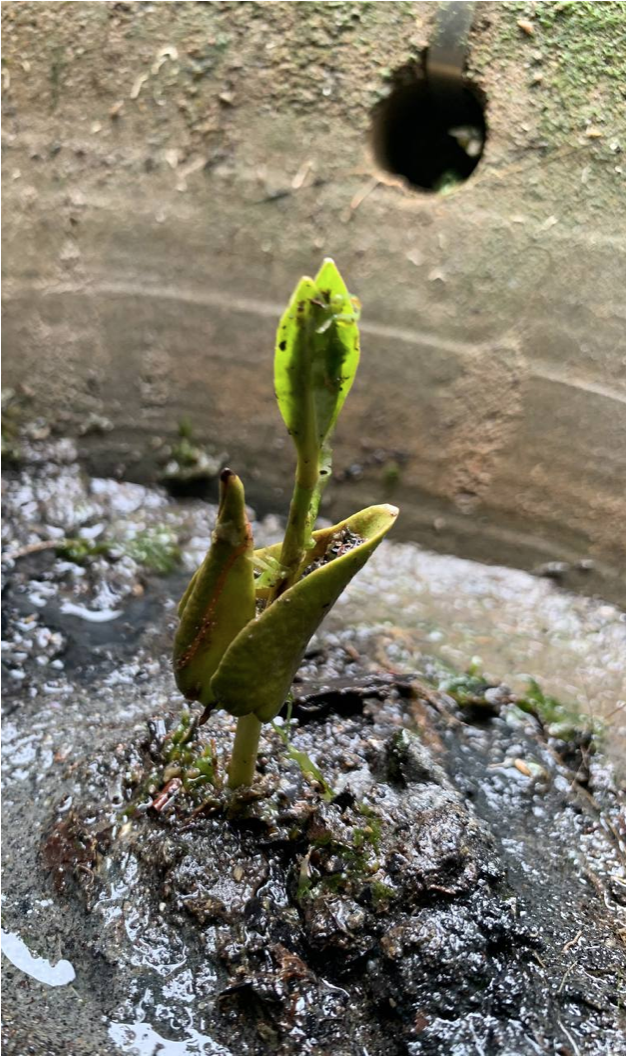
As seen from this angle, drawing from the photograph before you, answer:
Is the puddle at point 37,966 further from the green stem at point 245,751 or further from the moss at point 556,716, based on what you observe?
the moss at point 556,716

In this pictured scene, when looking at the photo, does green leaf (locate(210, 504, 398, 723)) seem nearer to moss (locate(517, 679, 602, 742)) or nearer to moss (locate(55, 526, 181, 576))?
moss (locate(517, 679, 602, 742))

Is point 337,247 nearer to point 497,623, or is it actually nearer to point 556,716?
point 497,623

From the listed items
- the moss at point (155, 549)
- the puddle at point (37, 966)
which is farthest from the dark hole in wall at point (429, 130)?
the puddle at point (37, 966)

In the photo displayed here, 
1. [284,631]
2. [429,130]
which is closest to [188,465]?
[429,130]

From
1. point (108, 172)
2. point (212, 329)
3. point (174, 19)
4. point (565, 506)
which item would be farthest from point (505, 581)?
point (174, 19)

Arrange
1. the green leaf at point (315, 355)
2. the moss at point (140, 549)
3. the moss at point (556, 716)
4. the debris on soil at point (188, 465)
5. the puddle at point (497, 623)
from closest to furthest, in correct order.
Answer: the green leaf at point (315, 355) → the moss at point (556, 716) → the puddle at point (497, 623) → the moss at point (140, 549) → the debris on soil at point (188, 465)

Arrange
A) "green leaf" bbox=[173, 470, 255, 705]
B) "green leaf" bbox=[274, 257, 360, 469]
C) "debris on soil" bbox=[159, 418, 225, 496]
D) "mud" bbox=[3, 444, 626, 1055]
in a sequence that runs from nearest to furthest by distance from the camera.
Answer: "green leaf" bbox=[274, 257, 360, 469], "green leaf" bbox=[173, 470, 255, 705], "mud" bbox=[3, 444, 626, 1055], "debris on soil" bbox=[159, 418, 225, 496]

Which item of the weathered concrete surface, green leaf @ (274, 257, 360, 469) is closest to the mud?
green leaf @ (274, 257, 360, 469)
